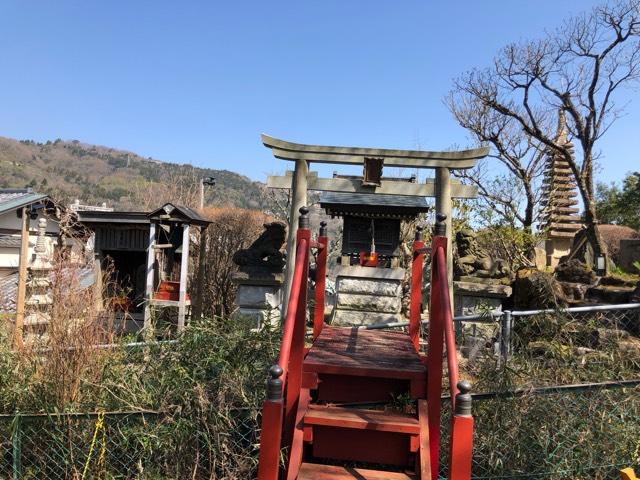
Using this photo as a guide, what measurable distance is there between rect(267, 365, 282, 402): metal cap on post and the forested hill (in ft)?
161

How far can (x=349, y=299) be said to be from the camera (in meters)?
10.9

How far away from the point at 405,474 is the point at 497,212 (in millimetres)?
15669

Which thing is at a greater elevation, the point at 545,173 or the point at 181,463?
the point at 545,173

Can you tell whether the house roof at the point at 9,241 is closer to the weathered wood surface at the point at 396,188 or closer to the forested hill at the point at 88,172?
the weathered wood surface at the point at 396,188

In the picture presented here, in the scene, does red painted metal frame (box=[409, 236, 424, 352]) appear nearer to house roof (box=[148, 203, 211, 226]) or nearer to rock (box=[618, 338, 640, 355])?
rock (box=[618, 338, 640, 355])

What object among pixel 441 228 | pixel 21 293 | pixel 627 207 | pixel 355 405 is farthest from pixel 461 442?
pixel 627 207

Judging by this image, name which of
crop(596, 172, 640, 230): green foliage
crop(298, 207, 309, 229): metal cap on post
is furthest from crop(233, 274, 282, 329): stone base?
crop(596, 172, 640, 230): green foliage

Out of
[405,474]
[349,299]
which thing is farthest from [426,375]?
[349,299]

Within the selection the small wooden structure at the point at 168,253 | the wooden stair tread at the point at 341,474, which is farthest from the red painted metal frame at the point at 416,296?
the small wooden structure at the point at 168,253

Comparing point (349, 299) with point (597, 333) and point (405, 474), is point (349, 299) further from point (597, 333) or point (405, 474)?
point (405, 474)

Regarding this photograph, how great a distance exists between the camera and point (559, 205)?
818 inches

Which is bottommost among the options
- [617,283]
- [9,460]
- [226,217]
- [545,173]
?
[9,460]

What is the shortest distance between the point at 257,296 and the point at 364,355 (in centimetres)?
478

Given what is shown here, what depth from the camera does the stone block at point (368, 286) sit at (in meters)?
10.9
